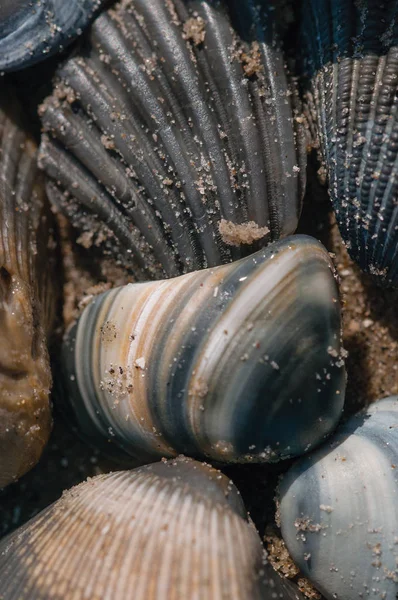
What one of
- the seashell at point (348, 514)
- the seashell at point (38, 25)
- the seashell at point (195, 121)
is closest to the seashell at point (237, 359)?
the seashell at point (348, 514)

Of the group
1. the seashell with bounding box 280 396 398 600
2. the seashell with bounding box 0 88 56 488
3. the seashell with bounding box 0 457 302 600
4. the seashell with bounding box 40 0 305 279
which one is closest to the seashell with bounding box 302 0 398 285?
the seashell with bounding box 40 0 305 279

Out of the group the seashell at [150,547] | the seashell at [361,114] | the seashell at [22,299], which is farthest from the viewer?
the seashell at [22,299]

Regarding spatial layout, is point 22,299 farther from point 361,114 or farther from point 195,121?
point 361,114

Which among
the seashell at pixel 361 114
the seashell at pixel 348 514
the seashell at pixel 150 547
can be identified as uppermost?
the seashell at pixel 361 114

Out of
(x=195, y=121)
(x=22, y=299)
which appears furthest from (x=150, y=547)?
(x=195, y=121)

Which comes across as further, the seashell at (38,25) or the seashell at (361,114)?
the seashell at (38,25)

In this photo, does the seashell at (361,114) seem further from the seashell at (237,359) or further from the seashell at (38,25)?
the seashell at (38,25)

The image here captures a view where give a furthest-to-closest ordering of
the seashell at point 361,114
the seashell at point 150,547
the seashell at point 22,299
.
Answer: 1. the seashell at point 22,299
2. the seashell at point 361,114
3. the seashell at point 150,547

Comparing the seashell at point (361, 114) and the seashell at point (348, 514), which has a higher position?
the seashell at point (361, 114)
